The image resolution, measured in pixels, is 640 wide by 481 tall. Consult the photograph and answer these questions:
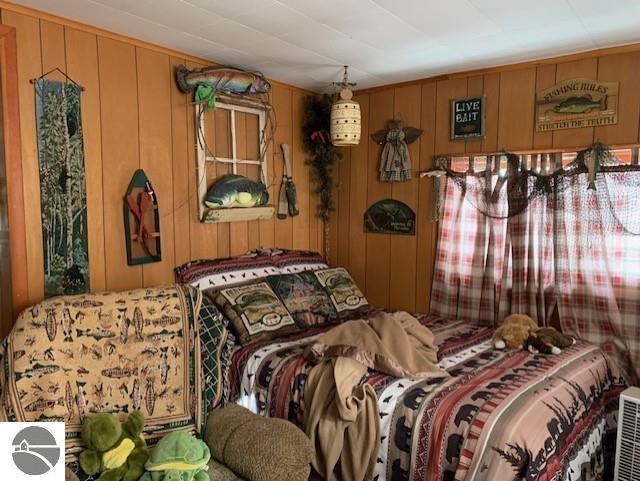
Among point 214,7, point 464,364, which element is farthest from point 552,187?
point 214,7

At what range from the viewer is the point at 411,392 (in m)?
1.96

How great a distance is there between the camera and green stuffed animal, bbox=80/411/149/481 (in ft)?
5.40

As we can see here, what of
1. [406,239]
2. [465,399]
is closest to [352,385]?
[465,399]

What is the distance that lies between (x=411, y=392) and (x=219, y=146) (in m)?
1.93

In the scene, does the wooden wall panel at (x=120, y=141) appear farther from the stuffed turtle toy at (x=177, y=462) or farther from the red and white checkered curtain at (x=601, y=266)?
the red and white checkered curtain at (x=601, y=266)

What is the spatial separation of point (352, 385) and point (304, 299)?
102 centimetres

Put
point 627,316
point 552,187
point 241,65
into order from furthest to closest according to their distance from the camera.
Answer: point 241,65 → point 552,187 → point 627,316

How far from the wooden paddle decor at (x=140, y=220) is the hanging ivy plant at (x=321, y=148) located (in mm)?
1425

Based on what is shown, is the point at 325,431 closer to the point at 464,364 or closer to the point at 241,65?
the point at 464,364

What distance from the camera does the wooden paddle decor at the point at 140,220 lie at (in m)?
2.54

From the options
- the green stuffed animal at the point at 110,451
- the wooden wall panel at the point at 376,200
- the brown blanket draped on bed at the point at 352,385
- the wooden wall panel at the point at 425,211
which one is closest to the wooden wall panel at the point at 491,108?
the wooden wall panel at the point at 425,211
